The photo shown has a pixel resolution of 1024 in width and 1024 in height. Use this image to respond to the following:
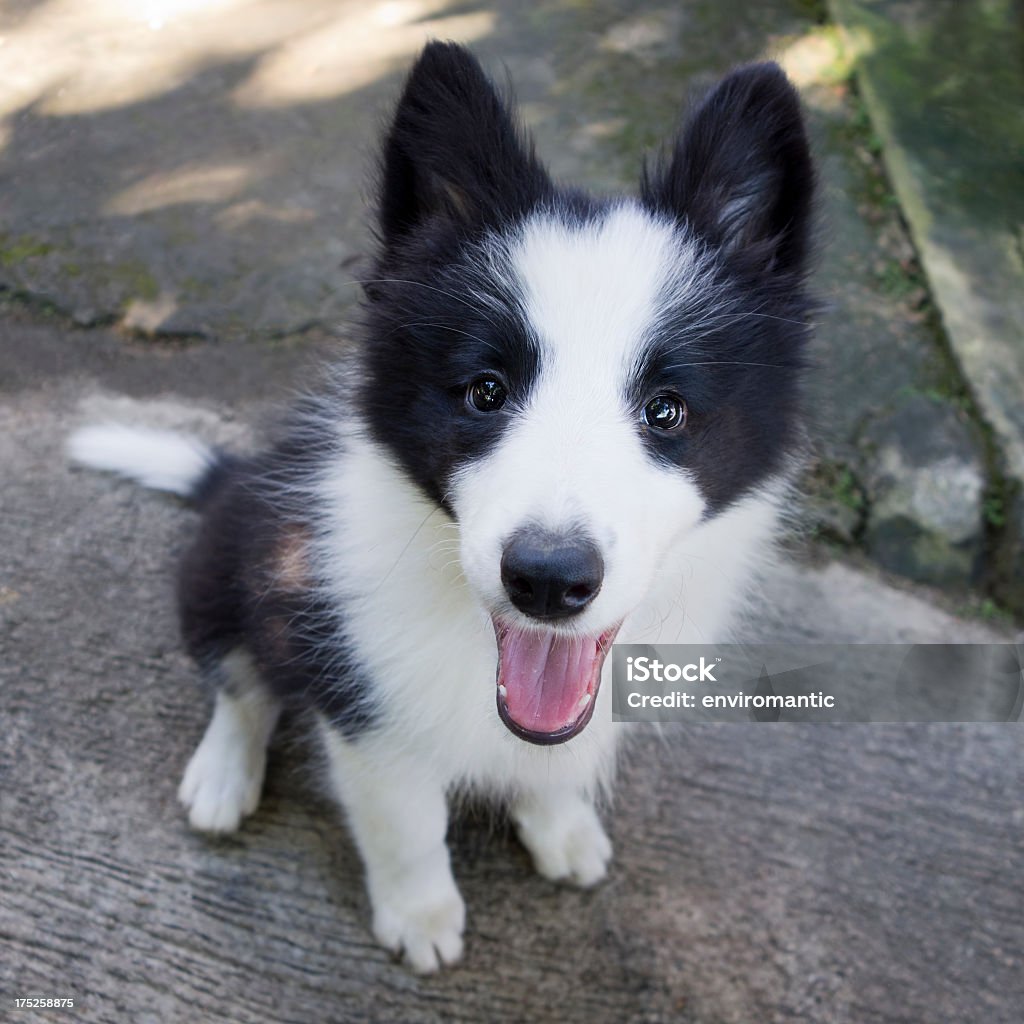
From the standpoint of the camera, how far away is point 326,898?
7.28ft

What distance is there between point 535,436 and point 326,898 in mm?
1246

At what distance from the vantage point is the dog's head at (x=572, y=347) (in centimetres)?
151

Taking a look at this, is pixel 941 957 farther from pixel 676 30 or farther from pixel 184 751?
pixel 676 30

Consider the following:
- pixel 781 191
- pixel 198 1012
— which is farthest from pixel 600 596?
pixel 198 1012

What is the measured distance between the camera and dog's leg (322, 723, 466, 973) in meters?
2.05

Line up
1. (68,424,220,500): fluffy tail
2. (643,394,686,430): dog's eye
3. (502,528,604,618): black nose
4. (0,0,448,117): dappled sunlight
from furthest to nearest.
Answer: (0,0,448,117): dappled sunlight < (68,424,220,500): fluffy tail < (643,394,686,430): dog's eye < (502,528,604,618): black nose

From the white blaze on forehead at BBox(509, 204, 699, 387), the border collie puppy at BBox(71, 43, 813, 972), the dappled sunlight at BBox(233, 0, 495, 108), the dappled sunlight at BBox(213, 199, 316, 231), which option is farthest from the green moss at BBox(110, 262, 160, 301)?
the white blaze on forehead at BBox(509, 204, 699, 387)

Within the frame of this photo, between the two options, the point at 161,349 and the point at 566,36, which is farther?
A: the point at 566,36

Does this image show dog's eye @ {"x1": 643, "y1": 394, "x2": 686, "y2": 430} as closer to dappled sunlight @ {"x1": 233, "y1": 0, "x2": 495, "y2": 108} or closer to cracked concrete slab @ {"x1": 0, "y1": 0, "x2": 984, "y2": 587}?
cracked concrete slab @ {"x1": 0, "y1": 0, "x2": 984, "y2": 587}

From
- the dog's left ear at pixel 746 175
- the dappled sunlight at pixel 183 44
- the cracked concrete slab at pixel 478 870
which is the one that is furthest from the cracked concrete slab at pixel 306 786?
the dappled sunlight at pixel 183 44

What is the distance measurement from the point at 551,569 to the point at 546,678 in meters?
0.39

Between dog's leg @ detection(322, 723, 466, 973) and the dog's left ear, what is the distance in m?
1.20

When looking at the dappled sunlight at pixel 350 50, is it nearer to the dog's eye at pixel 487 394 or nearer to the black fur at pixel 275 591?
the black fur at pixel 275 591

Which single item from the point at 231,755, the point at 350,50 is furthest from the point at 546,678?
the point at 350,50
